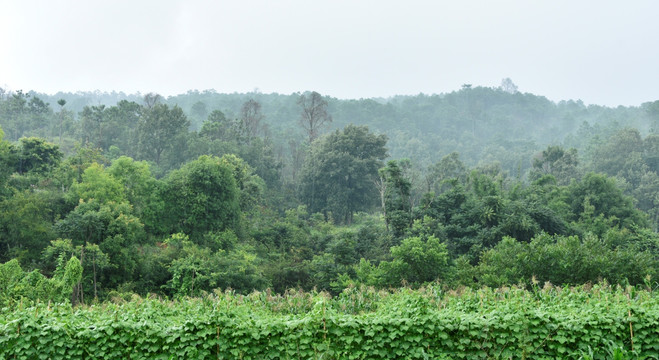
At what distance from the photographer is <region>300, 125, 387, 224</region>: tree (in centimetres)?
2998

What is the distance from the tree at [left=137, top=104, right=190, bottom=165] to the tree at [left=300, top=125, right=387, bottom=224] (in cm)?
877

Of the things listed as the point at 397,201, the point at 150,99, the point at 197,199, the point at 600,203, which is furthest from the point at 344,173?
the point at 150,99

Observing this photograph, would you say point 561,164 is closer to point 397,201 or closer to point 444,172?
point 444,172

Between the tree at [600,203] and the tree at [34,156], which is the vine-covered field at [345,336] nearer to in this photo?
the tree at [34,156]

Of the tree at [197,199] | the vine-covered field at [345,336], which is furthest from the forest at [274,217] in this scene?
the vine-covered field at [345,336]

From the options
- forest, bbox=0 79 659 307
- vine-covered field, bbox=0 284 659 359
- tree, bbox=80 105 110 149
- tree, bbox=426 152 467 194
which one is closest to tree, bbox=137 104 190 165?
forest, bbox=0 79 659 307

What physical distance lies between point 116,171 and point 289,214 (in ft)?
29.3

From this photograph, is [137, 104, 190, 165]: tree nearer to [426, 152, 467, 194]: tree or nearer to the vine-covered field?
[426, 152, 467, 194]: tree

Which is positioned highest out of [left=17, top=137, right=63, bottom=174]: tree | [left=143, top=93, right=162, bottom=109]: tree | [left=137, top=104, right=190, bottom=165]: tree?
[left=143, top=93, right=162, bottom=109]: tree

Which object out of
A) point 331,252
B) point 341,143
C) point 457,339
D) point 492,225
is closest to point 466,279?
point 331,252

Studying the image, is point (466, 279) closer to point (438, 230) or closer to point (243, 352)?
point (438, 230)

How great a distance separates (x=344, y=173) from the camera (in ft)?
99.1

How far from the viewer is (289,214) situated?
1016 inches

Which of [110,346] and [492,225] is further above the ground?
[110,346]
